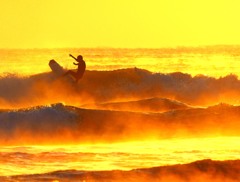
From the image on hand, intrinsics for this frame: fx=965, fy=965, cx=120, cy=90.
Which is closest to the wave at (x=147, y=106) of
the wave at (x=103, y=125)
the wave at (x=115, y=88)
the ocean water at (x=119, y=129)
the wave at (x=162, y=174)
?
the ocean water at (x=119, y=129)

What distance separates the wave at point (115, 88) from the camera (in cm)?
4353

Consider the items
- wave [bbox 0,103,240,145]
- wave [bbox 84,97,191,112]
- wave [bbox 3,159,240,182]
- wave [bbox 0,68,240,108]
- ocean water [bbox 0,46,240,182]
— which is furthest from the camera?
wave [bbox 0,68,240,108]

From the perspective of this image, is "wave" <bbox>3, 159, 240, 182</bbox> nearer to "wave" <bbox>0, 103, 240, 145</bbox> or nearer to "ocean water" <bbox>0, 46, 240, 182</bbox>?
"ocean water" <bbox>0, 46, 240, 182</bbox>

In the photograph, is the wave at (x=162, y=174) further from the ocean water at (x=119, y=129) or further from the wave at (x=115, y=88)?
the wave at (x=115, y=88)

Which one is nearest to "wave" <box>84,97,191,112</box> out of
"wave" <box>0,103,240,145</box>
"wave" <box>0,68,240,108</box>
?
"wave" <box>0,103,240,145</box>

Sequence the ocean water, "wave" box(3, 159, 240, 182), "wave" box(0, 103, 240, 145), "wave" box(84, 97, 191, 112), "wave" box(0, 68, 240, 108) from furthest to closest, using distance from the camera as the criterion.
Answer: "wave" box(0, 68, 240, 108) → "wave" box(84, 97, 191, 112) → "wave" box(0, 103, 240, 145) → the ocean water → "wave" box(3, 159, 240, 182)

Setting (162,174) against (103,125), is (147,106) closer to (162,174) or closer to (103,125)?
(103,125)

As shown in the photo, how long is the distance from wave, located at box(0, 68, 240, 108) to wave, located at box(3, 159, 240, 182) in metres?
23.4

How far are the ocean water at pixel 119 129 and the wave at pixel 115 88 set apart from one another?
1.8 inches

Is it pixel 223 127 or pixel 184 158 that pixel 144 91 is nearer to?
pixel 223 127

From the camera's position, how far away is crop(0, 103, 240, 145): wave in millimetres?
28786

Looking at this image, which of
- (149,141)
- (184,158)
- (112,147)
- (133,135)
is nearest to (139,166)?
(184,158)

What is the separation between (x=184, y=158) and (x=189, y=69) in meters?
50.3

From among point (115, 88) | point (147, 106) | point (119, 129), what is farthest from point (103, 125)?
point (115, 88)
